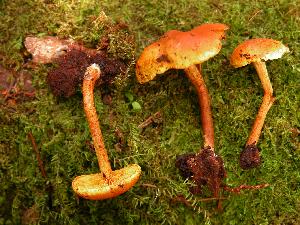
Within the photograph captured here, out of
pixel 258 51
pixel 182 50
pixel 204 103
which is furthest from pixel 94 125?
pixel 258 51

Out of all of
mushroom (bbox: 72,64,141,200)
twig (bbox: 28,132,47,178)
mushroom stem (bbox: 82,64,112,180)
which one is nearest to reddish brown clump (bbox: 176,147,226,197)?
mushroom (bbox: 72,64,141,200)

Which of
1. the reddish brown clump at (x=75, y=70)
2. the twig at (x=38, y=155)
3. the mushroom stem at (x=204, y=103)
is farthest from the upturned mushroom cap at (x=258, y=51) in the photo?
the twig at (x=38, y=155)

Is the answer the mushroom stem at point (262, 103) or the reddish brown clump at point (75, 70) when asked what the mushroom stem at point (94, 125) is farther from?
the mushroom stem at point (262, 103)

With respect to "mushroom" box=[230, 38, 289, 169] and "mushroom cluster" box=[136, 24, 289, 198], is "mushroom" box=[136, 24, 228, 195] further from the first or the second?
"mushroom" box=[230, 38, 289, 169]

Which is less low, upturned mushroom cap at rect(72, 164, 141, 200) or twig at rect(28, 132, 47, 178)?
upturned mushroom cap at rect(72, 164, 141, 200)

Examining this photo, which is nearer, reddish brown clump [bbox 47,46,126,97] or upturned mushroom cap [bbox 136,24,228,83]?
upturned mushroom cap [bbox 136,24,228,83]

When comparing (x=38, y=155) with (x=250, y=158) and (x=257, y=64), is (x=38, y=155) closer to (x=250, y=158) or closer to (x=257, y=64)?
(x=250, y=158)
